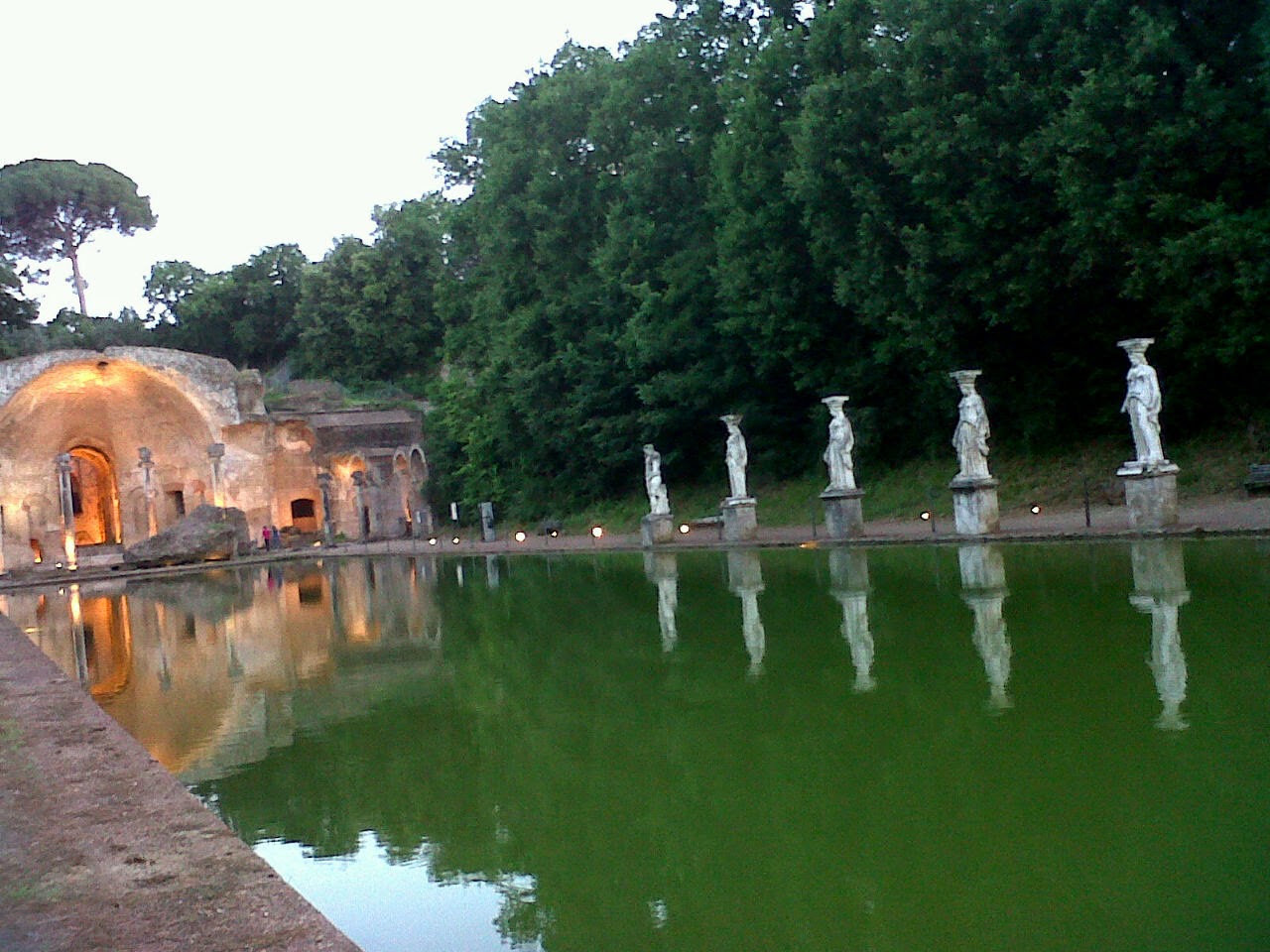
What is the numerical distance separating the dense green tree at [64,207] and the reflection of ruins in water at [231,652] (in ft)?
137

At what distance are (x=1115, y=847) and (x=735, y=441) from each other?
21573 millimetres

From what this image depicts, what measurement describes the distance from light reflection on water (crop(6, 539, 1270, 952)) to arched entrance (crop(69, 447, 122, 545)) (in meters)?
42.2

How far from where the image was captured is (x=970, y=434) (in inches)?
783

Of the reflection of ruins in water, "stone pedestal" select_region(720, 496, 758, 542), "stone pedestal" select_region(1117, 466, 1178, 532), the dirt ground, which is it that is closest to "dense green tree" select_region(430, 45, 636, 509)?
"stone pedestal" select_region(720, 496, 758, 542)

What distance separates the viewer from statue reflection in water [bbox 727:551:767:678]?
10.1 metres

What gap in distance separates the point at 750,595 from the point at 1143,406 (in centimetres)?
682

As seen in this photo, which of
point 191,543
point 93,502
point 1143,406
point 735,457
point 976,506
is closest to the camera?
point 1143,406

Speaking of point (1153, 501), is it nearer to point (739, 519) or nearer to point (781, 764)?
point (739, 519)

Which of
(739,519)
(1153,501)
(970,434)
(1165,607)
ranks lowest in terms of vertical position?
(1165,607)

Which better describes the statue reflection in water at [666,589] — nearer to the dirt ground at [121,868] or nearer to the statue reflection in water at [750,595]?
the statue reflection in water at [750,595]

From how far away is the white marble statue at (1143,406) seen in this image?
17.2 meters

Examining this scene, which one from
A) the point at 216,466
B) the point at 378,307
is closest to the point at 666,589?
the point at 216,466

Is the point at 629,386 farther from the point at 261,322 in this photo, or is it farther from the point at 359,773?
the point at 261,322

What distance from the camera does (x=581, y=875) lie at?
16.5ft
